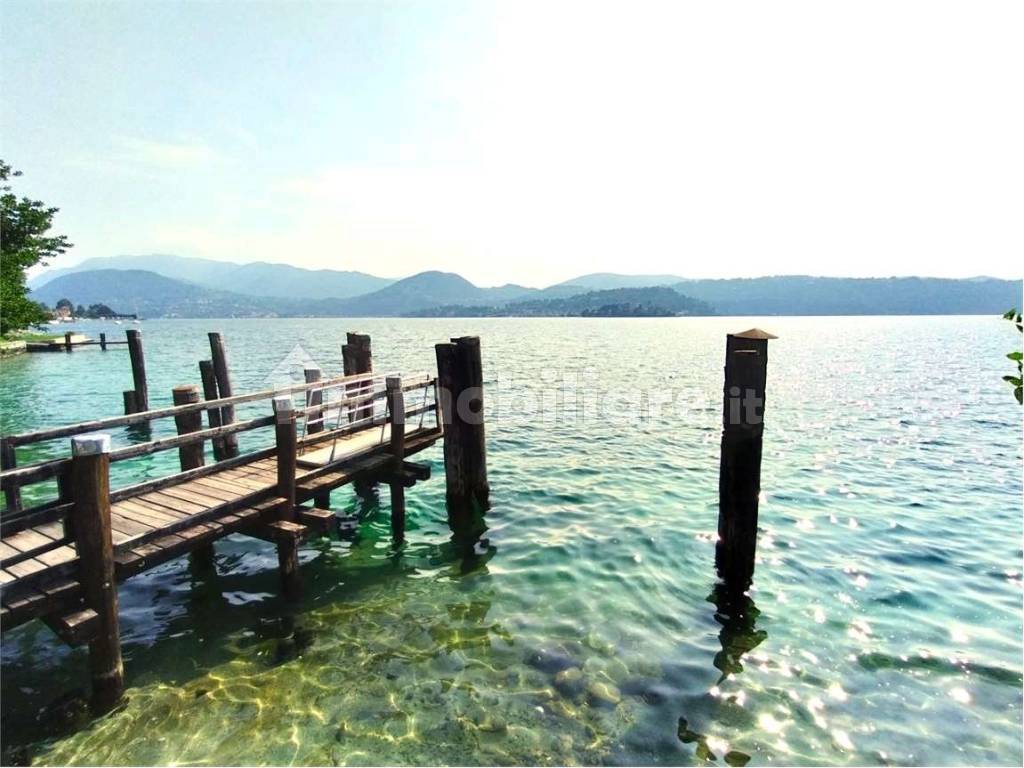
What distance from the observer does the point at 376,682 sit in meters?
6.57

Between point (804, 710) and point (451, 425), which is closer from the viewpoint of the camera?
point (804, 710)

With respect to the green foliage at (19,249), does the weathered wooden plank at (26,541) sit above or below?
below

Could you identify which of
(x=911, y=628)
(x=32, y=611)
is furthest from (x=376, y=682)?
(x=911, y=628)

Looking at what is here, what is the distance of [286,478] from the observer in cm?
806

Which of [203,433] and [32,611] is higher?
[203,433]

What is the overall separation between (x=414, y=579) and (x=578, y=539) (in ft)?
11.1

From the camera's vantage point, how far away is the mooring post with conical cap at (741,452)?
7527 millimetres

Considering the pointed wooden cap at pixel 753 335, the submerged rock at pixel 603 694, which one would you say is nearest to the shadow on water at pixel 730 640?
the submerged rock at pixel 603 694

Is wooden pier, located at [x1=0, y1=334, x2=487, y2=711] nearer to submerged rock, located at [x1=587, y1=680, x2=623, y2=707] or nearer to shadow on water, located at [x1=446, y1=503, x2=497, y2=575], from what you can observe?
shadow on water, located at [x1=446, y1=503, x2=497, y2=575]

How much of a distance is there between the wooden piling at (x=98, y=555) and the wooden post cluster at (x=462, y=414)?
5643 millimetres

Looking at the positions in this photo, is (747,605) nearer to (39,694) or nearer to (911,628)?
(911,628)

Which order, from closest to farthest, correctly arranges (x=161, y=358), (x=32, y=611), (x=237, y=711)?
(x=32, y=611), (x=237, y=711), (x=161, y=358)

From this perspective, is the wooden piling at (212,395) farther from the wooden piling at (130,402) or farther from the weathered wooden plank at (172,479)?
the weathered wooden plank at (172,479)

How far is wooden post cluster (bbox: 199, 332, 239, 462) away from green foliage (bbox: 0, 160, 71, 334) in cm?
4397
